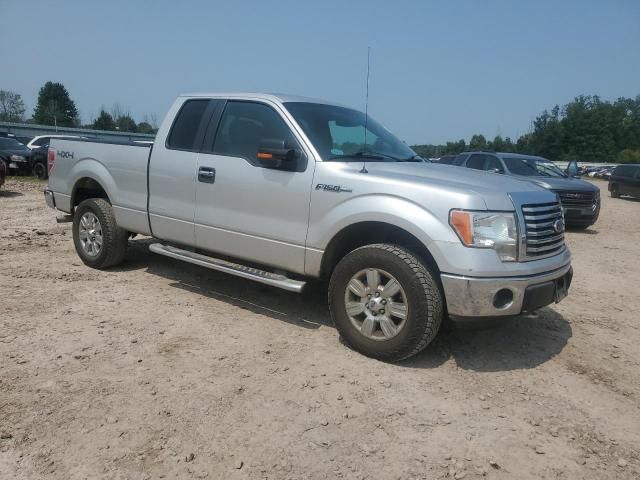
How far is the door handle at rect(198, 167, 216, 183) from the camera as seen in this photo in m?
4.74

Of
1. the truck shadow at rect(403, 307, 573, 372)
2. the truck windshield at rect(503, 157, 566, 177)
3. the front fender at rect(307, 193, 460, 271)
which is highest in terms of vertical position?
the truck windshield at rect(503, 157, 566, 177)

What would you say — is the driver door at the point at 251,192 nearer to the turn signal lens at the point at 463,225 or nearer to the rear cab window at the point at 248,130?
the rear cab window at the point at 248,130

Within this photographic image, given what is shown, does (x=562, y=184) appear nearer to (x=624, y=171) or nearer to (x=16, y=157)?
(x=624, y=171)

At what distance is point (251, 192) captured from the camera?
448 centimetres

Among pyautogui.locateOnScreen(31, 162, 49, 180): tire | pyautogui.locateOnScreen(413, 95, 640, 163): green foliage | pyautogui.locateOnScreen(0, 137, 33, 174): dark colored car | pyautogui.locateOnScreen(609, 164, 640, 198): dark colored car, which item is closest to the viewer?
pyautogui.locateOnScreen(0, 137, 33, 174): dark colored car

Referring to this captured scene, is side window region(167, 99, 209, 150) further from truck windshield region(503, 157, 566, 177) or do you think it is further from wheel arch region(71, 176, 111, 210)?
truck windshield region(503, 157, 566, 177)

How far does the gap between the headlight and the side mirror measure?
4.59 ft

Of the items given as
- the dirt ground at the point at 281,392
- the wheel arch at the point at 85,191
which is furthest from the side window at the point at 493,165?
the wheel arch at the point at 85,191

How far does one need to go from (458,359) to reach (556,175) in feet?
33.2

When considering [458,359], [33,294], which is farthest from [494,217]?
[33,294]

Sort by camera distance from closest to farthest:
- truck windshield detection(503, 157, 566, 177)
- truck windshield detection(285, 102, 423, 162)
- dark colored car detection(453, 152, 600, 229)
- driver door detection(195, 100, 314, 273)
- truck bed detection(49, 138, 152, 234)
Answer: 1. driver door detection(195, 100, 314, 273)
2. truck windshield detection(285, 102, 423, 162)
3. truck bed detection(49, 138, 152, 234)
4. dark colored car detection(453, 152, 600, 229)
5. truck windshield detection(503, 157, 566, 177)

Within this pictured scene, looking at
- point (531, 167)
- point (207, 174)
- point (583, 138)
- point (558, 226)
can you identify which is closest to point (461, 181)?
point (558, 226)

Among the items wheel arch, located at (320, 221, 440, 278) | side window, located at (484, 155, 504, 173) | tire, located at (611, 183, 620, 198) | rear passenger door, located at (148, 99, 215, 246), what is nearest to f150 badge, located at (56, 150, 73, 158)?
rear passenger door, located at (148, 99, 215, 246)

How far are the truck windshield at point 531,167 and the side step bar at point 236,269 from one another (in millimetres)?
9469
